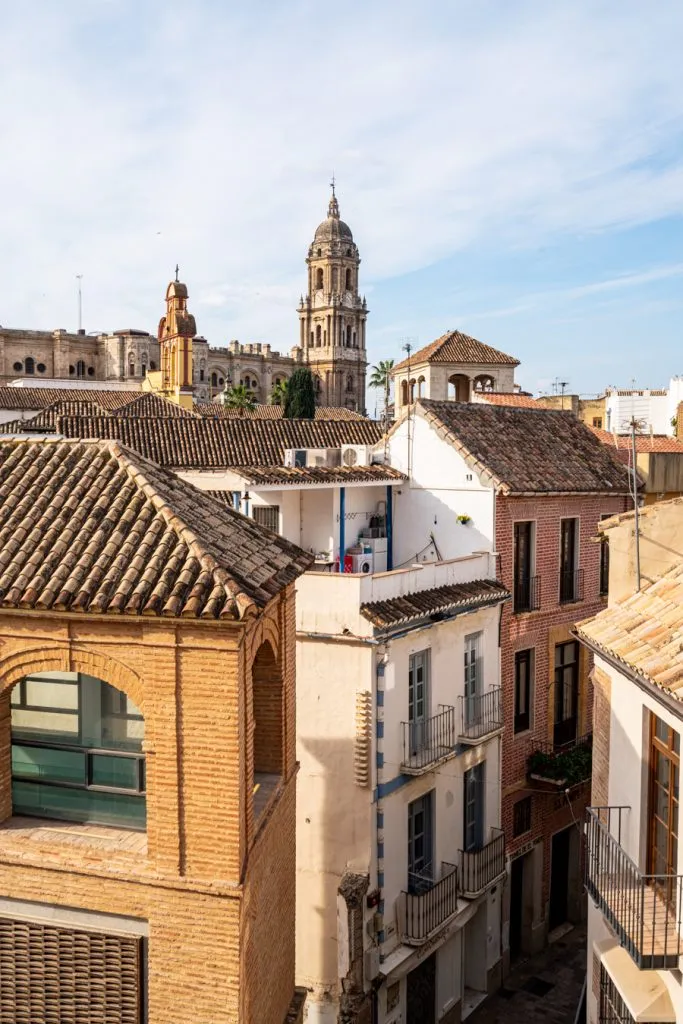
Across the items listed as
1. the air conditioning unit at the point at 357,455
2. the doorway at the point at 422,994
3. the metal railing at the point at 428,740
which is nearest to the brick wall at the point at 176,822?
the metal railing at the point at 428,740

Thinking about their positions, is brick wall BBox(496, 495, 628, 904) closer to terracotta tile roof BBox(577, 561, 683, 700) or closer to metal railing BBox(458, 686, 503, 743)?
metal railing BBox(458, 686, 503, 743)

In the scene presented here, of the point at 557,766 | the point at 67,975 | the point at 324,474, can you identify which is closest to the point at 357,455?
the point at 324,474

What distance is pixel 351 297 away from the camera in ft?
383

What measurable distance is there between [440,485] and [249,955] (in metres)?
11.4

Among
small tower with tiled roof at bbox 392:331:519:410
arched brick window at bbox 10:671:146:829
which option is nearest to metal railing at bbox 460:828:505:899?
arched brick window at bbox 10:671:146:829

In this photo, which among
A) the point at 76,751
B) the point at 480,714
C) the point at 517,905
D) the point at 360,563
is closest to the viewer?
the point at 76,751

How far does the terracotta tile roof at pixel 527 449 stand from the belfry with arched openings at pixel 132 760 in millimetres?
8758

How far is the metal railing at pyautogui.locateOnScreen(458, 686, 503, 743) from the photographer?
16219mm

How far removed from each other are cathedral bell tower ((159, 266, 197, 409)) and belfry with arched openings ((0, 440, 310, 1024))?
166ft

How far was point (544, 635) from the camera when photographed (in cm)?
1861

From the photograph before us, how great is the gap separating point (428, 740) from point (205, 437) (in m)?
14.9

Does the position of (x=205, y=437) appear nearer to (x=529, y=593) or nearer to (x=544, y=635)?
(x=529, y=593)

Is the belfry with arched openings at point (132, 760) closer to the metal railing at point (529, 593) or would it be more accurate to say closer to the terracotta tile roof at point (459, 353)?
the metal railing at point (529, 593)

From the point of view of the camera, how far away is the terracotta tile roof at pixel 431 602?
14051 mm
